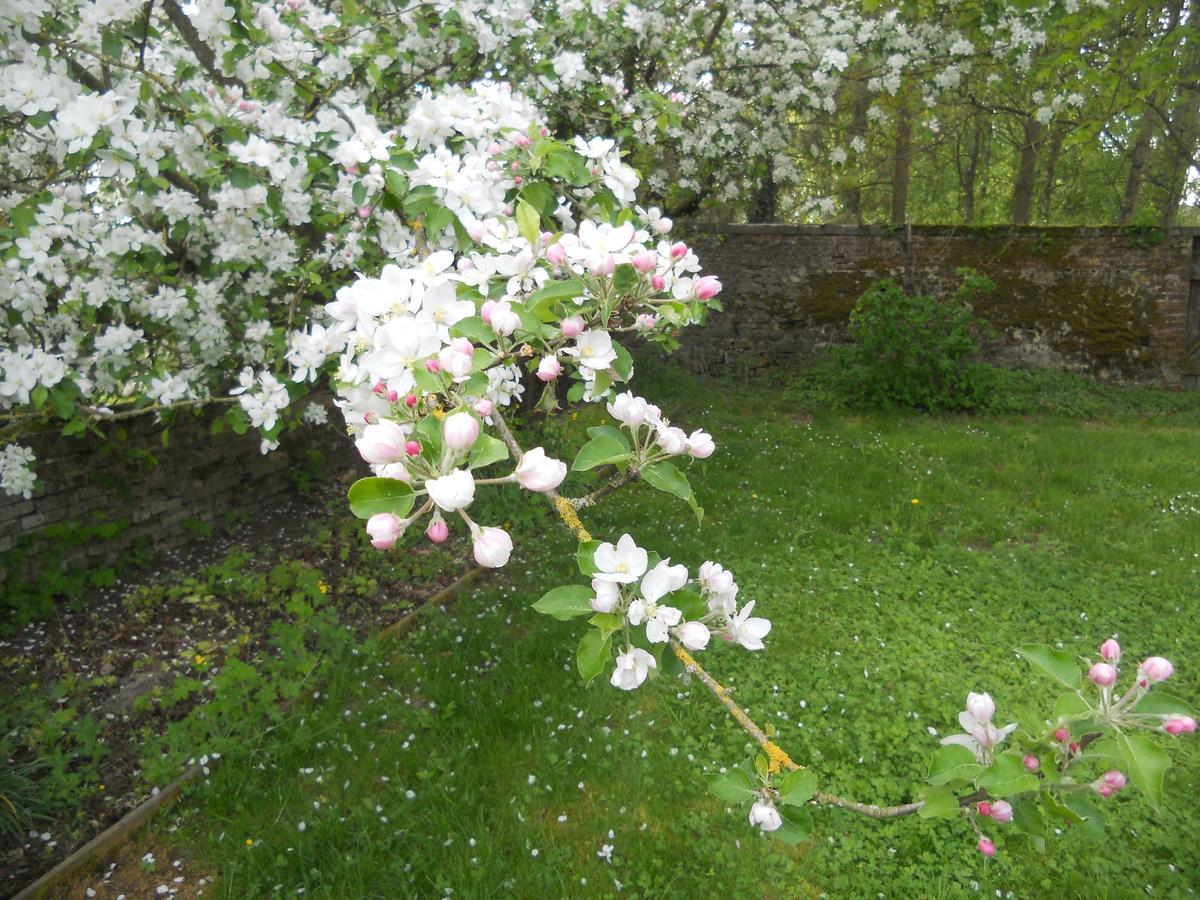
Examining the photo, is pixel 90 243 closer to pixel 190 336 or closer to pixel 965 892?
pixel 190 336

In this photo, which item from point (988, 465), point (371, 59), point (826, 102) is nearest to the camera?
point (371, 59)

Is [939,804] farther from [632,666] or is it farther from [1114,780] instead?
[632,666]

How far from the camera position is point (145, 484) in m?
4.38

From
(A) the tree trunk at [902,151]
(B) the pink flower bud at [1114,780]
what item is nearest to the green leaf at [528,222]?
(B) the pink flower bud at [1114,780]

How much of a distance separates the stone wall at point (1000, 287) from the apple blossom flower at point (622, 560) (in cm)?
772

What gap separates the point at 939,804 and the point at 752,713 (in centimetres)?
207

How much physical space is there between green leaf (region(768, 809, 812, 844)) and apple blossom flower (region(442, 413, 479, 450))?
0.63m

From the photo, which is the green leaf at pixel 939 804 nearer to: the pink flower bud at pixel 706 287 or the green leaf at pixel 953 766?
the green leaf at pixel 953 766

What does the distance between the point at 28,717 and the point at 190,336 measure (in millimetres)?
1571

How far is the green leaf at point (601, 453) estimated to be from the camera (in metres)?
1.07

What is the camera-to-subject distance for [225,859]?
239cm

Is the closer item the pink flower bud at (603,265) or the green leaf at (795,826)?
the green leaf at (795,826)

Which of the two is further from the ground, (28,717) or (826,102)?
(826,102)

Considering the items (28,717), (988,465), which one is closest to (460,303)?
(28,717)
